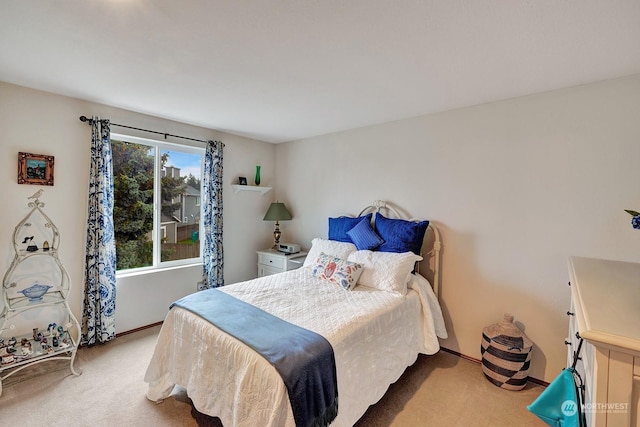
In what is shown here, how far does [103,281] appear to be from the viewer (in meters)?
2.73

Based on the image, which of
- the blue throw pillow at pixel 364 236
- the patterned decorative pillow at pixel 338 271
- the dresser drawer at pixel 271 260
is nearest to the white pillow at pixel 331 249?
the blue throw pillow at pixel 364 236

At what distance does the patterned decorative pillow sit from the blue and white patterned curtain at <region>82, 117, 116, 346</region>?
204 cm

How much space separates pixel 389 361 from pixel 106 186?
3.01 metres

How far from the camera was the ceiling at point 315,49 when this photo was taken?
1349 mm

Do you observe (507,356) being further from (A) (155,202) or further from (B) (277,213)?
(A) (155,202)

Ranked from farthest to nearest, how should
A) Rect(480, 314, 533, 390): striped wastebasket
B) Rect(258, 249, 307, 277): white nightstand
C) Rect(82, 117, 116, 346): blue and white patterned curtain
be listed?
1. Rect(258, 249, 307, 277): white nightstand
2. Rect(82, 117, 116, 346): blue and white patterned curtain
3. Rect(480, 314, 533, 390): striped wastebasket

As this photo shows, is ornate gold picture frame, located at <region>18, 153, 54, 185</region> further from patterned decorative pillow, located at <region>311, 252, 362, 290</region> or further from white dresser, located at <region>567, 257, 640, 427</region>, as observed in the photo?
white dresser, located at <region>567, 257, 640, 427</region>

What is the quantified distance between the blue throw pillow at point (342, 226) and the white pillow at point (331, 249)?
0.32ft

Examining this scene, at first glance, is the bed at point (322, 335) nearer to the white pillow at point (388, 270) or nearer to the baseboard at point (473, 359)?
the white pillow at point (388, 270)

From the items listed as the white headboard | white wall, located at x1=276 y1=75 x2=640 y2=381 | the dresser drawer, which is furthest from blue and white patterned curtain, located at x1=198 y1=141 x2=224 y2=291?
the white headboard

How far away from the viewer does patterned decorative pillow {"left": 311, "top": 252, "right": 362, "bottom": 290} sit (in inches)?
98.0

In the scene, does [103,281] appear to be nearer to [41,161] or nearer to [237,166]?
[41,161]

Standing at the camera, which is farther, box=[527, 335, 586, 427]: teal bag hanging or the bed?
the bed

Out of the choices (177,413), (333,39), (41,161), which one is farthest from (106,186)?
(333,39)
